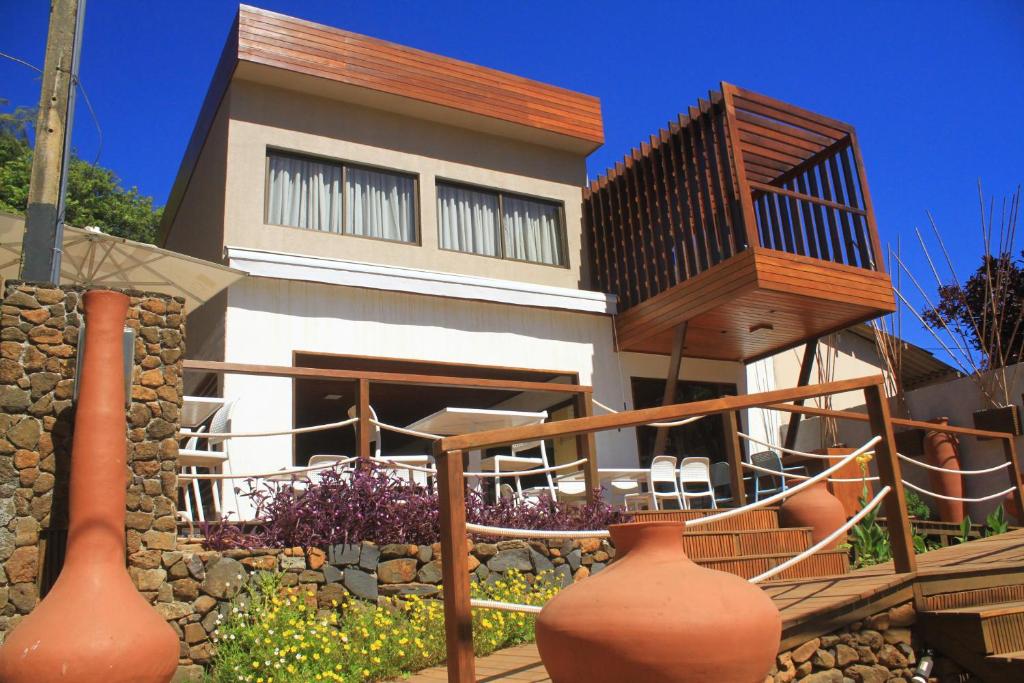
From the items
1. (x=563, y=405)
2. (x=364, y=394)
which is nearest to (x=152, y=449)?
(x=364, y=394)

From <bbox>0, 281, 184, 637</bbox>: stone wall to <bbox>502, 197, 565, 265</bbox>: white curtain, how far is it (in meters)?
6.67

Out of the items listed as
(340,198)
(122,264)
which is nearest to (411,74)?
(340,198)

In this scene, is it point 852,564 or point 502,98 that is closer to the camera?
point 852,564

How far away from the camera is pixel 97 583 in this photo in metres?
4.01

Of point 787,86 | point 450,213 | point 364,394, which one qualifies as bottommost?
point 364,394

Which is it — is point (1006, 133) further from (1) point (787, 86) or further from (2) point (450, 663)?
(2) point (450, 663)

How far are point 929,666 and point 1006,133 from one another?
62.8 ft

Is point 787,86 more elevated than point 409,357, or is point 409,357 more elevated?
point 787,86

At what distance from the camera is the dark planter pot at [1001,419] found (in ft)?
30.5

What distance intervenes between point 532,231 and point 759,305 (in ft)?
11.1

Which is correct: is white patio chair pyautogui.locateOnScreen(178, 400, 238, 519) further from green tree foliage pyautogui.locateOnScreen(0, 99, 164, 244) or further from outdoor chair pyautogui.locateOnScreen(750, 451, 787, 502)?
green tree foliage pyautogui.locateOnScreen(0, 99, 164, 244)

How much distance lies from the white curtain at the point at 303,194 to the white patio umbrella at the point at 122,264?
228 centimetres

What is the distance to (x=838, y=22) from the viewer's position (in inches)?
593

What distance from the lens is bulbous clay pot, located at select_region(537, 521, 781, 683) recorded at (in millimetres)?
2701
